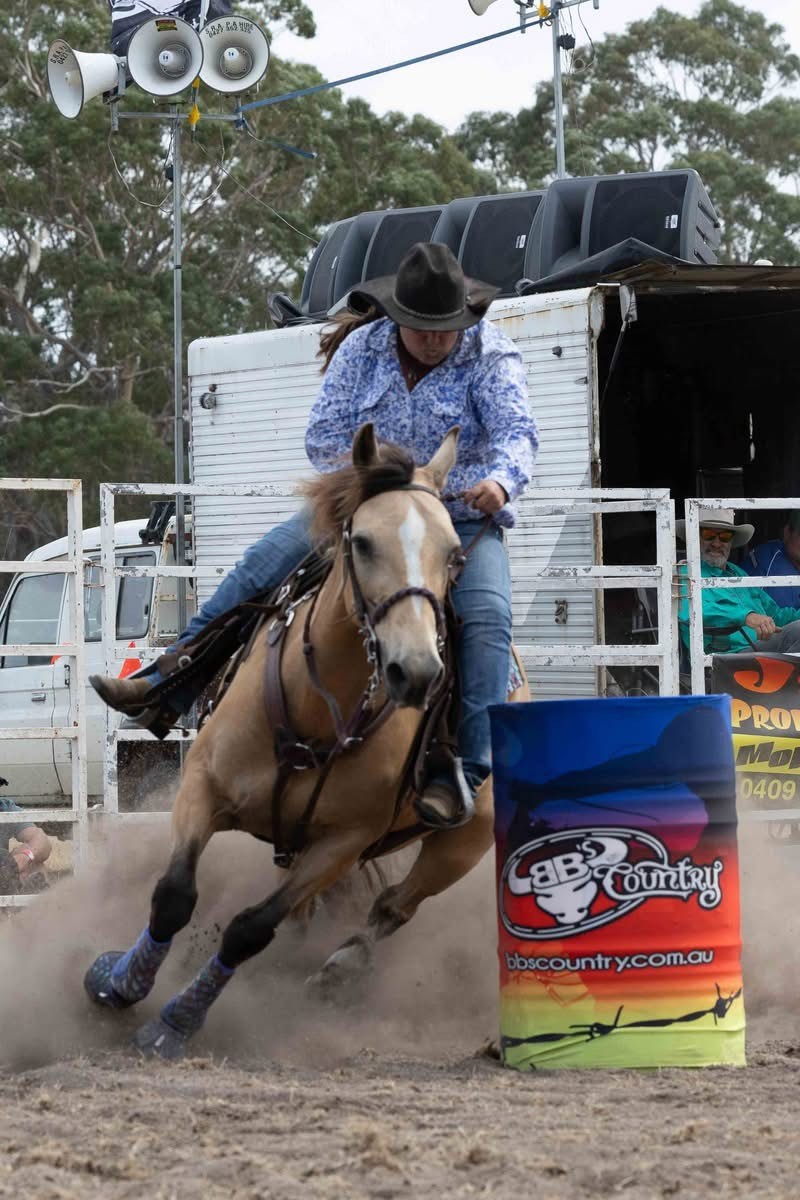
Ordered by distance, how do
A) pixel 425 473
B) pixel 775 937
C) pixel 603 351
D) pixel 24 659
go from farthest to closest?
pixel 24 659, pixel 603 351, pixel 775 937, pixel 425 473

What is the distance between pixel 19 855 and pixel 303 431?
14.3 ft

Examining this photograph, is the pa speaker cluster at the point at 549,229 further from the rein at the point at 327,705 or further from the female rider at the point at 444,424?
the rein at the point at 327,705

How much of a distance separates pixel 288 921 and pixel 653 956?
5.69ft

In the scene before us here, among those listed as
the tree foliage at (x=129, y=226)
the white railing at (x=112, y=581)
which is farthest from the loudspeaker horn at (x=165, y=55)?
the tree foliage at (x=129, y=226)

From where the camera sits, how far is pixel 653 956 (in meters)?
4.32

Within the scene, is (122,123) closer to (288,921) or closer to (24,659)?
(24,659)

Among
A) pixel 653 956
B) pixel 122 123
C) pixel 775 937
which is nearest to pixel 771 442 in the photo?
pixel 775 937

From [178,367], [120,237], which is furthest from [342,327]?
[120,237]

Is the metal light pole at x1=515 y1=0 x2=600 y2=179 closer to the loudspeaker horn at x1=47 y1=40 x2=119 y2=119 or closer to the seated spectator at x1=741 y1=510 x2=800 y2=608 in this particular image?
the loudspeaker horn at x1=47 y1=40 x2=119 y2=119

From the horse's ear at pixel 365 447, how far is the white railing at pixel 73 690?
3371mm

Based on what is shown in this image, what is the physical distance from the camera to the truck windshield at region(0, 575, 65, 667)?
1192 centimetres

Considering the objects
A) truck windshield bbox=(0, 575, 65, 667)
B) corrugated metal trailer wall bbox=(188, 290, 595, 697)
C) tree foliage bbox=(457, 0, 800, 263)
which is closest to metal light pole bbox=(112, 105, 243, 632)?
corrugated metal trailer wall bbox=(188, 290, 595, 697)

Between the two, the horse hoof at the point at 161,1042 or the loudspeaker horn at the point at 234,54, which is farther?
the loudspeaker horn at the point at 234,54

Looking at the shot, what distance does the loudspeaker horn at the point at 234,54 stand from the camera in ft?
42.1
